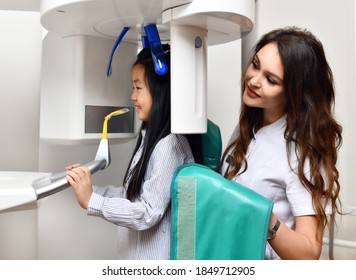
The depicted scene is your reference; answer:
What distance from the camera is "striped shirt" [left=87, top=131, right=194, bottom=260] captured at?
2.92 ft

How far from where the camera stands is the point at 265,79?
36.6 inches

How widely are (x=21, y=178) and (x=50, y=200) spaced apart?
0.39 meters

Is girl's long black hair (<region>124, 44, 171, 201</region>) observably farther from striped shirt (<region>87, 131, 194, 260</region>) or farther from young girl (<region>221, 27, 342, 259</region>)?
young girl (<region>221, 27, 342, 259</region>)

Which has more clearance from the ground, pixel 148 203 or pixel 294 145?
pixel 294 145

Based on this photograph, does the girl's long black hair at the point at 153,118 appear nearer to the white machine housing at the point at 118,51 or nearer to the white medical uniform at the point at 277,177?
the white machine housing at the point at 118,51

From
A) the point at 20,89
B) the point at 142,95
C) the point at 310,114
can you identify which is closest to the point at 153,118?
the point at 142,95

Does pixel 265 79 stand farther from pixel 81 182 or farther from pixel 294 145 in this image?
pixel 81 182

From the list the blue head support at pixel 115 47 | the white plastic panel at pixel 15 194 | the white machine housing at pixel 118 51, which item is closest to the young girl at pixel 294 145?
the white machine housing at pixel 118 51

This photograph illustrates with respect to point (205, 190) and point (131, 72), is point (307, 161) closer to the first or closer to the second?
point (205, 190)

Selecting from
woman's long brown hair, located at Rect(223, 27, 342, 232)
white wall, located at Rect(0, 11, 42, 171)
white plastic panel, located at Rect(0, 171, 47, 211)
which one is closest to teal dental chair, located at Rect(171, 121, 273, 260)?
woman's long brown hair, located at Rect(223, 27, 342, 232)

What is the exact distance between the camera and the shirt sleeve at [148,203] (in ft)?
2.91

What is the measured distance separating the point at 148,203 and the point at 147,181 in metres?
0.05

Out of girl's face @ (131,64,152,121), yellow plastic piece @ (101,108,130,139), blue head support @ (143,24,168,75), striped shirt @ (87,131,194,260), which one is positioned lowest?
striped shirt @ (87,131,194,260)

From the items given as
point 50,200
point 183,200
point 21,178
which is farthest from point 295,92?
point 50,200
